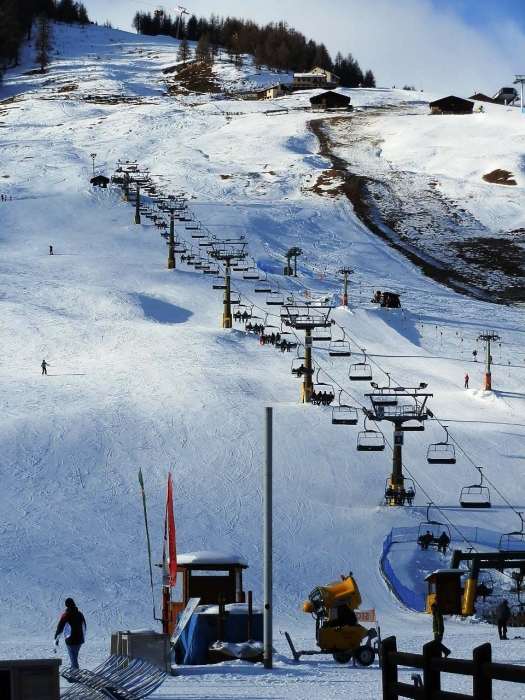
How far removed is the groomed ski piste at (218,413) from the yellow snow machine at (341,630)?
A: 0.70 feet

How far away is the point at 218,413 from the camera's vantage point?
2991cm

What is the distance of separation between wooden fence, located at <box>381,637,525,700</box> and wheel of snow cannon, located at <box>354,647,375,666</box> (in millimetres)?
5387

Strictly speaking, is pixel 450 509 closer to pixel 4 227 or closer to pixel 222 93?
pixel 4 227

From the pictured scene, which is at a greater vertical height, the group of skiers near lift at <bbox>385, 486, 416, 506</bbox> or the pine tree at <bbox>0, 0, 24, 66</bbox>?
the pine tree at <bbox>0, 0, 24, 66</bbox>

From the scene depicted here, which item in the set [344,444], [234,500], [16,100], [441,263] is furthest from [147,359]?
[16,100]

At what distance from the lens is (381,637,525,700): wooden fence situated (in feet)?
20.1

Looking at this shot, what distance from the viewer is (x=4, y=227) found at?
6056 centimetres

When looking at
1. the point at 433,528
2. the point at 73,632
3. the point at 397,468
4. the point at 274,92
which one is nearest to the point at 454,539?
the point at 433,528

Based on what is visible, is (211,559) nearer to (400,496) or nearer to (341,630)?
(341,630)

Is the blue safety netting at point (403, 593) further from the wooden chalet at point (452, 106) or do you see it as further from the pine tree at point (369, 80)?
the pine tree at point (369, 80)

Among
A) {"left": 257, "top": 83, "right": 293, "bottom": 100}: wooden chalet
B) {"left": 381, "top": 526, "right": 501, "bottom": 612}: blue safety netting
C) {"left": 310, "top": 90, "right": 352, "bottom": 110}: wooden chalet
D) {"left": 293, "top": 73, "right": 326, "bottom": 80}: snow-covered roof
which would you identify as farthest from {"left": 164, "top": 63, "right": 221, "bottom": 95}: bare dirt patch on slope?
{"left": 381, "top": 526, "right": 501, "bottom": 612}: blue safety netting

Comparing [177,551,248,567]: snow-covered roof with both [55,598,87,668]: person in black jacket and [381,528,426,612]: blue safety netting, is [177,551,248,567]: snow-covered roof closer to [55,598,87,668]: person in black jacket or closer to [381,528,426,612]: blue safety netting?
[55,598,87,668]: person in black jacket

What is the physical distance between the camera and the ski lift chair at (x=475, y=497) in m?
22.9

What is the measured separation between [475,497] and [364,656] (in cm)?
1232
